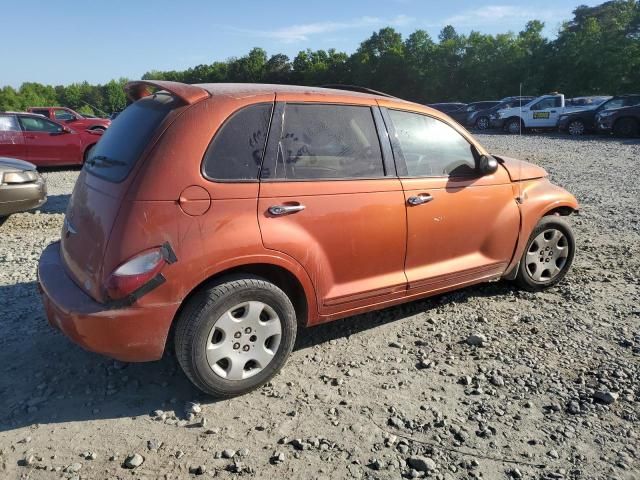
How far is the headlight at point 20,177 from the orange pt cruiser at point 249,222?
12.7 feet

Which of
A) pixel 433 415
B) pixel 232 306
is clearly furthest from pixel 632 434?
pixel 232 306

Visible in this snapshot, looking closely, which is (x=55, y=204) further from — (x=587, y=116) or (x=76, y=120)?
(x=587, y=116)

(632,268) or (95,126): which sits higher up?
(95,126)

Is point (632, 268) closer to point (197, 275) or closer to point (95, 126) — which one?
point (197, 275)

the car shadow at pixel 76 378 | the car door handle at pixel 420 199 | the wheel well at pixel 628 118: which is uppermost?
the car door handle at pixel 420 199

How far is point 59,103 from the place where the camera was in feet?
233

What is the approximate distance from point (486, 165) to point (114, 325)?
2.84m

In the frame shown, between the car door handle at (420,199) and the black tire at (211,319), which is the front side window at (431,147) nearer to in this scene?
the car door handle at (420,199)

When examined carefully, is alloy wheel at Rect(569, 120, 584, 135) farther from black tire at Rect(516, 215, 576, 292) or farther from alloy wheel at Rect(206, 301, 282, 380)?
alloy wheel at Rect(206, 301, 282, 380)

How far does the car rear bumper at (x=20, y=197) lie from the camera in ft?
22.0

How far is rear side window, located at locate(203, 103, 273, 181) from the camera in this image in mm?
2950

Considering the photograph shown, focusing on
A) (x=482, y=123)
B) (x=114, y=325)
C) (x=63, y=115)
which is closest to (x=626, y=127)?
(x=482, y=123)

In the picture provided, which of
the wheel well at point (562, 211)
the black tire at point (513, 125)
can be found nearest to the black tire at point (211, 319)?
the wheel well at point (562, 211)

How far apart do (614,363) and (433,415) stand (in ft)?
4.65
